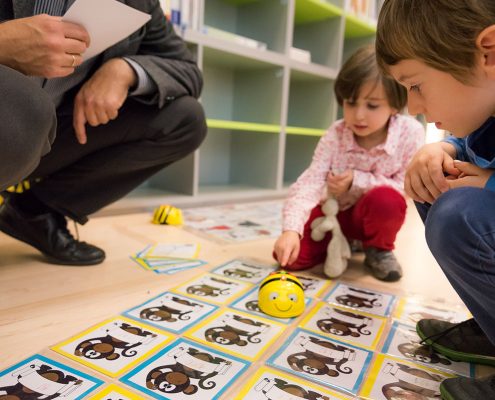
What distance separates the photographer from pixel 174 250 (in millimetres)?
1102

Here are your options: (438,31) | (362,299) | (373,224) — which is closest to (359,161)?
(373,224)

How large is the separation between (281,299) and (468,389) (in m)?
0.31

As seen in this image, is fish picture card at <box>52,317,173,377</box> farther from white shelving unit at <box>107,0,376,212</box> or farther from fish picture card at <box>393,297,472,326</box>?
white shelving unit at <box>107,0,376,212</box>

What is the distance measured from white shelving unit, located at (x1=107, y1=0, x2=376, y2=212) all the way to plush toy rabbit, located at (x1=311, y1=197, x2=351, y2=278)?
80 centimetres

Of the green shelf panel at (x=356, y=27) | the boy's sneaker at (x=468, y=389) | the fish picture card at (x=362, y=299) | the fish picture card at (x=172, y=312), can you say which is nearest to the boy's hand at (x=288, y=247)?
the fish picture card at (x=362, y=299)

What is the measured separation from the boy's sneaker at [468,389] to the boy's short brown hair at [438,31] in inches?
14.4

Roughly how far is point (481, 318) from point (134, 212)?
4.11 feet

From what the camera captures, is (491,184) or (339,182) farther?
(339,182)

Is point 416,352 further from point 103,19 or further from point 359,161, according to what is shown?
point 103,19

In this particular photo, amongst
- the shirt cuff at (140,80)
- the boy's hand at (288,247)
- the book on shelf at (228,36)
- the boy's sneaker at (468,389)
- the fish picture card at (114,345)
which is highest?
the book on shelf at (228,36)

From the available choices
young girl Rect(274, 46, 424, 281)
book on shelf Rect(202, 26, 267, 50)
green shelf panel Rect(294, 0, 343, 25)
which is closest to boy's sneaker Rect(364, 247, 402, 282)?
young girl Rect(274, 46, 424, 281)

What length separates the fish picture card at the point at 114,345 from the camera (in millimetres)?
562

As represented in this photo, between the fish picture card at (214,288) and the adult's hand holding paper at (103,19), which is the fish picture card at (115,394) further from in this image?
the adult's hand holding paper at (103,19)

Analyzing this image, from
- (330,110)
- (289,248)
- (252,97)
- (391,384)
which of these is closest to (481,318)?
(391,384)
